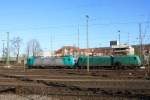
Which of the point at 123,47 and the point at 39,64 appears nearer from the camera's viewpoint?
the point at 39,64

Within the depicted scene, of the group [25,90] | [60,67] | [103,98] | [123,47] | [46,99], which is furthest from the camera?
[123,47]

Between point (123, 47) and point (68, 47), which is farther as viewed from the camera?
point (68, 47)

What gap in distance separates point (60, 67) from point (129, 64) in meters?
15.7

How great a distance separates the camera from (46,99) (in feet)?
55.1

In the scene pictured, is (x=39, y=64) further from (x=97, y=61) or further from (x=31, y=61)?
(x=97, y=61)

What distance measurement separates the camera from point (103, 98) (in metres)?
17.9

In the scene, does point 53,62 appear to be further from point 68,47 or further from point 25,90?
point 68,47

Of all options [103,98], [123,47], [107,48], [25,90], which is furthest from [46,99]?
[107,48]

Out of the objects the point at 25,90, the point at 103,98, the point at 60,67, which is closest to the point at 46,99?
the point at 103,98

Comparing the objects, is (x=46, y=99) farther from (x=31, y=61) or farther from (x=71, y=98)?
(x=31, y=61)

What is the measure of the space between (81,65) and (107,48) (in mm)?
65937

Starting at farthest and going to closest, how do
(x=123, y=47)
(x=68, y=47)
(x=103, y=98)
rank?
(x=68, y=47) → (x=123, y=47) → (x=103, y=98)

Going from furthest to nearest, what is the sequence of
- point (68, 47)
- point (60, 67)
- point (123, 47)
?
point (68, 47)
point (123, 47)
point (60, 67)

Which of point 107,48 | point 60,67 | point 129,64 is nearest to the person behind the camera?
point 129,64
